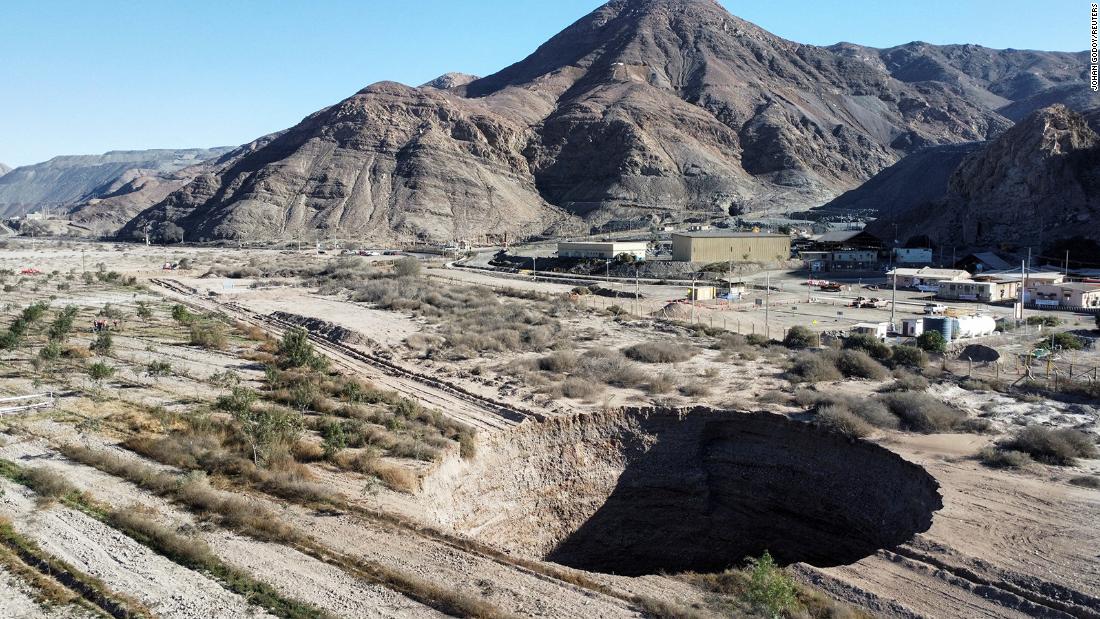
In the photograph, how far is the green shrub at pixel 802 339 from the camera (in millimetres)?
30062

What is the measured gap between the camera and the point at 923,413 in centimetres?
1914

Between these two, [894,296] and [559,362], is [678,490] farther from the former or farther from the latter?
[894,296]

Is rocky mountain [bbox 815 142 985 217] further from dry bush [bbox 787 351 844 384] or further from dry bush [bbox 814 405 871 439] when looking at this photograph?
dry bush [bbox 814 405 871 439]

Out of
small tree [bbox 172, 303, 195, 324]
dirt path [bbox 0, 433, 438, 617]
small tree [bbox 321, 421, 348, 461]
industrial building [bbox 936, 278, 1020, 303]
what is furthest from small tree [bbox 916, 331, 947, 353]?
small tree [bbox 172, 303, 195, 324]

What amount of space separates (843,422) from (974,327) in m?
16.8

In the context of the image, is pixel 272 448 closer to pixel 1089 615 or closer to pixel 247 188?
pixel 1089 615

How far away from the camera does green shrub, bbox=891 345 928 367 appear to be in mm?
25744

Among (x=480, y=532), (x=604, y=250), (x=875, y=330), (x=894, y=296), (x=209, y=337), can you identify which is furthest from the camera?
(x=604, y=250)

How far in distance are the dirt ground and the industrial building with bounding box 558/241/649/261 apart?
38.1 m

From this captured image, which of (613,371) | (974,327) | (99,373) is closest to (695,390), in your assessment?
(613,371)

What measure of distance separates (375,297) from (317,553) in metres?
34.6

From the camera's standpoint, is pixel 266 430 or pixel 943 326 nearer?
pixel 266 430

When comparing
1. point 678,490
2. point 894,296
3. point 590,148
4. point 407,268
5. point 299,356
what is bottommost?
point 678,490

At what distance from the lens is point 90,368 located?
2295 cm
